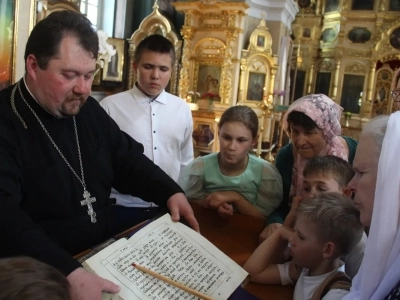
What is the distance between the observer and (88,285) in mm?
1099

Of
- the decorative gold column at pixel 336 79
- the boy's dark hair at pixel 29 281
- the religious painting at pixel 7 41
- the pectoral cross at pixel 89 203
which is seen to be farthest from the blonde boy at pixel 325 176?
the decorative gold column at pixel 336 79

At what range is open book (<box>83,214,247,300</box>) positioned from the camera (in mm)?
1194

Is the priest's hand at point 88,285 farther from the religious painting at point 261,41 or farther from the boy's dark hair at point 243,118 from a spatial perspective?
the religious painting at point 261,41

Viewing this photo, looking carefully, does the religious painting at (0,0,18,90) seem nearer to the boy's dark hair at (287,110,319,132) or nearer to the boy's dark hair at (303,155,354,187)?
the boy's dark hair at (287,110,319,132)

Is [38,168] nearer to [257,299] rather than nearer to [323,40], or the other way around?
[257,299]

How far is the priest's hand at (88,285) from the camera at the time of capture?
3.54 feet

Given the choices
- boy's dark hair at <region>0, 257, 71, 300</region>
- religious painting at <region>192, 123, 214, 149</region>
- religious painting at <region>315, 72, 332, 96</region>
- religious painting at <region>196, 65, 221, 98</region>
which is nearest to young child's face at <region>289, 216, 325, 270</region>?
boy's dark hair at <region>0, 257, 71, 300</region>

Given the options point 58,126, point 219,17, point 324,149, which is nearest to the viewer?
point 58,126

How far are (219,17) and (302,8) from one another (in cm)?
629

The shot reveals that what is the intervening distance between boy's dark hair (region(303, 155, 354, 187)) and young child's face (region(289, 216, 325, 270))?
513 mm

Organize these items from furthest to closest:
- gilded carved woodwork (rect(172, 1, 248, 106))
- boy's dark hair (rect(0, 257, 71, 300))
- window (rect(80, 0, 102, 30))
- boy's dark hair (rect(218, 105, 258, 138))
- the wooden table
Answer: gilded carved woodwork (rect(172, 1, 248, 106)), window (rect(80, 0, 102, 30)), boy's dark hair (rect(218, 105, 258, 138)), the wooden table, boy's dark hair (rect(0, 257, 71, 300))

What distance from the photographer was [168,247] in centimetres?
139

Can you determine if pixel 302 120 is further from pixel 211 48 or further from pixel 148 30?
pixel 148 30

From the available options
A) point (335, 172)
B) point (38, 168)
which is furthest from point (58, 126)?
point (335, 172)
